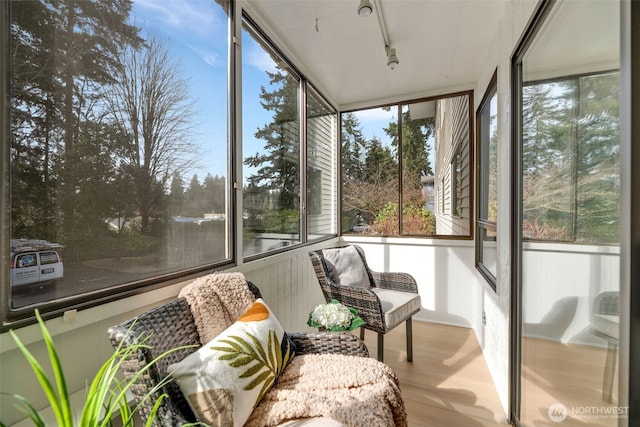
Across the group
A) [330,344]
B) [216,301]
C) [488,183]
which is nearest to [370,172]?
[488,183]

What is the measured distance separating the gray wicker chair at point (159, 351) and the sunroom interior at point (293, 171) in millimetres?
202

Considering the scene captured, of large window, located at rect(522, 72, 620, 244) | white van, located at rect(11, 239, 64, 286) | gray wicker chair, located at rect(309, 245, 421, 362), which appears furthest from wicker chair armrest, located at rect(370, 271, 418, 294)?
white van, located at rect(11, 239, 64, 286)

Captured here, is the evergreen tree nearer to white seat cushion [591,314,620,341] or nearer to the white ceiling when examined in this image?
the white ceiling

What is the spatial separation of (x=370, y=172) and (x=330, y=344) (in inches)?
98.3

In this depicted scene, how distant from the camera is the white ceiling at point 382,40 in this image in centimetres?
186

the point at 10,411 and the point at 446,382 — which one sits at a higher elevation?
the point at 10,411

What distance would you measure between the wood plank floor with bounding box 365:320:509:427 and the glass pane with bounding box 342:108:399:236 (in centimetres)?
128

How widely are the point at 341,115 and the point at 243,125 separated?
6.55ft

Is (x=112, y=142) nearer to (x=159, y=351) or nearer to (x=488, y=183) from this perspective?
(x=159, y=351)

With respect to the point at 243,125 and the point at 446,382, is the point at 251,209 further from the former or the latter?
the point at 446,382

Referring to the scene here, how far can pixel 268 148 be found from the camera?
87.3 inches

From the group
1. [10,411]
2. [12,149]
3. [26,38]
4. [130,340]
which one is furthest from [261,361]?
[26,38]

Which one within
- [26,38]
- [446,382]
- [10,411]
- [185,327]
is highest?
[26,38]

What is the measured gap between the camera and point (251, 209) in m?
1.99
